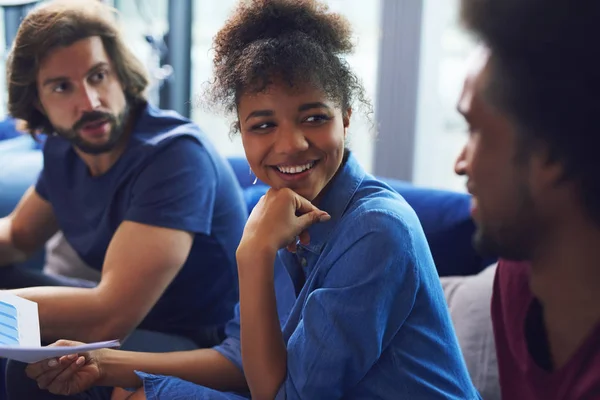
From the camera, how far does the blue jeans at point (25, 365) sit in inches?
58.1

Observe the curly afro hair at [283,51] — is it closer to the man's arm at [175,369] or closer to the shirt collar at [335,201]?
the shirt collar at [335,201]

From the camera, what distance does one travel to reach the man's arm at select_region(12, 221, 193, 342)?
1.58 meters

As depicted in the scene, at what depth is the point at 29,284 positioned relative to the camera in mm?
1875

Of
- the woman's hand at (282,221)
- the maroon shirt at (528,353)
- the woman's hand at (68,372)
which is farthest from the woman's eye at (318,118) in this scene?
the woman's hand at (68,372)

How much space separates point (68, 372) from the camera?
1413 millimetres

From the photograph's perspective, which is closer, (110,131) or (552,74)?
(552,74)

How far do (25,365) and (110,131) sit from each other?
0.57 meters

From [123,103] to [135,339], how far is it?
55 cm

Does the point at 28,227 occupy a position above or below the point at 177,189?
below

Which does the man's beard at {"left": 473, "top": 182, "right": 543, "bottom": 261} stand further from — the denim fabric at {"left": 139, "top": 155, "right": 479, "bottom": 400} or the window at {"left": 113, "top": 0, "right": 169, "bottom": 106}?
the window at {"left": 113, "top": 0, "right": 169, "bottom": 106}

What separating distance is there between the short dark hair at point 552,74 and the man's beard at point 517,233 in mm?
56

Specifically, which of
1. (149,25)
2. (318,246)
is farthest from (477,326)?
(149,25)

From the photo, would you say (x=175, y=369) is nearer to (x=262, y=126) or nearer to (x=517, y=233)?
(x=262, y=126)

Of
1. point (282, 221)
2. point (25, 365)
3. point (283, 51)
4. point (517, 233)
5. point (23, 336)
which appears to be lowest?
point (25, 365)
